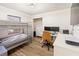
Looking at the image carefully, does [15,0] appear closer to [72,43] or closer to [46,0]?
[46,0]

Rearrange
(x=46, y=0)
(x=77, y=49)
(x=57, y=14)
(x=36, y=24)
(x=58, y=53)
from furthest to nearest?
(x=36, y=24), (x=57, y=14), (x=58, y=53), (x=77, y=49), (x=46, y=0)

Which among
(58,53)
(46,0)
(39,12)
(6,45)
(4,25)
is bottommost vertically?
(6,45)

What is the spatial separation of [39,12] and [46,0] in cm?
161

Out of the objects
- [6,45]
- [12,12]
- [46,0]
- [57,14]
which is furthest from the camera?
[57,14]

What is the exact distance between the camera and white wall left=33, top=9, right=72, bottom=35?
74.1 inches

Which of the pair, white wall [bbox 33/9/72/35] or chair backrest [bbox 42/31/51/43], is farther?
chair backrest [bbox 42/31/51/43]

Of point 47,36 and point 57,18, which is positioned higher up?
point 57,18

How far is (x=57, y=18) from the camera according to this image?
1.99m

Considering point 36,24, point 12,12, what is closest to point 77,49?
point 12,12

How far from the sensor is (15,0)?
0.36 meters

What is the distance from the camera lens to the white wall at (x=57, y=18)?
1881 mm

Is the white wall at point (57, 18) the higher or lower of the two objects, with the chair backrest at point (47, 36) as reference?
higher

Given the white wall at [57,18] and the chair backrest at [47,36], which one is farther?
the chair backrest at [47,36]

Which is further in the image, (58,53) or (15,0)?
(58,53)
